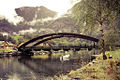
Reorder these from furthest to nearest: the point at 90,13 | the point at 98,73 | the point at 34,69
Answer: the point at 34,69 < the point at 90,13 < the point at 98,73

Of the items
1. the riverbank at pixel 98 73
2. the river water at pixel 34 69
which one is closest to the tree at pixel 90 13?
the river water at pixel 34 69

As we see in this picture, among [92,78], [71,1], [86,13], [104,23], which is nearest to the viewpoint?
[92,78]

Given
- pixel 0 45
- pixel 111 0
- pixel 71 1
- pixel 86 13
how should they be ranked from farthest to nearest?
1. pixel 0 45
2. pixel 71 1
3. pixel 86 13
4. pixel 111 0

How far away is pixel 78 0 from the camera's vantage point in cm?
1833

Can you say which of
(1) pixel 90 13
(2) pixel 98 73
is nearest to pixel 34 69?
(1) pixel 90 13

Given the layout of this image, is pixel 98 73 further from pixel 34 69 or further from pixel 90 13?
pixel 34 69

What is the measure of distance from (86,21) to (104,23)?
3.59 metres

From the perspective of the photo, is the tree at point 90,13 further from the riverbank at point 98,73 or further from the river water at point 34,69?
the riverbank at point 98,73

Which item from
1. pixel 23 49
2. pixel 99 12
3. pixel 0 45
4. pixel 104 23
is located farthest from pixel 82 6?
pixel 0 45

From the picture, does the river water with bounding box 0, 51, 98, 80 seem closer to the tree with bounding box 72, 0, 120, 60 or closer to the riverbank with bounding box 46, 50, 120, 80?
the riverbank with bounding box 46, 50, 120, 80

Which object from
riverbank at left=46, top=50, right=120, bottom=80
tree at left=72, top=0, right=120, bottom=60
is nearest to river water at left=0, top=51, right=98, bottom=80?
riverbank at left=46, top=50, right=120, bottom=80

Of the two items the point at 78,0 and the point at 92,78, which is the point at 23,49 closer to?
the point at 78,0

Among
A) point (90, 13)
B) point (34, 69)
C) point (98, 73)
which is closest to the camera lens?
point (98, 73)

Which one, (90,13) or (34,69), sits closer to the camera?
(90,13)
